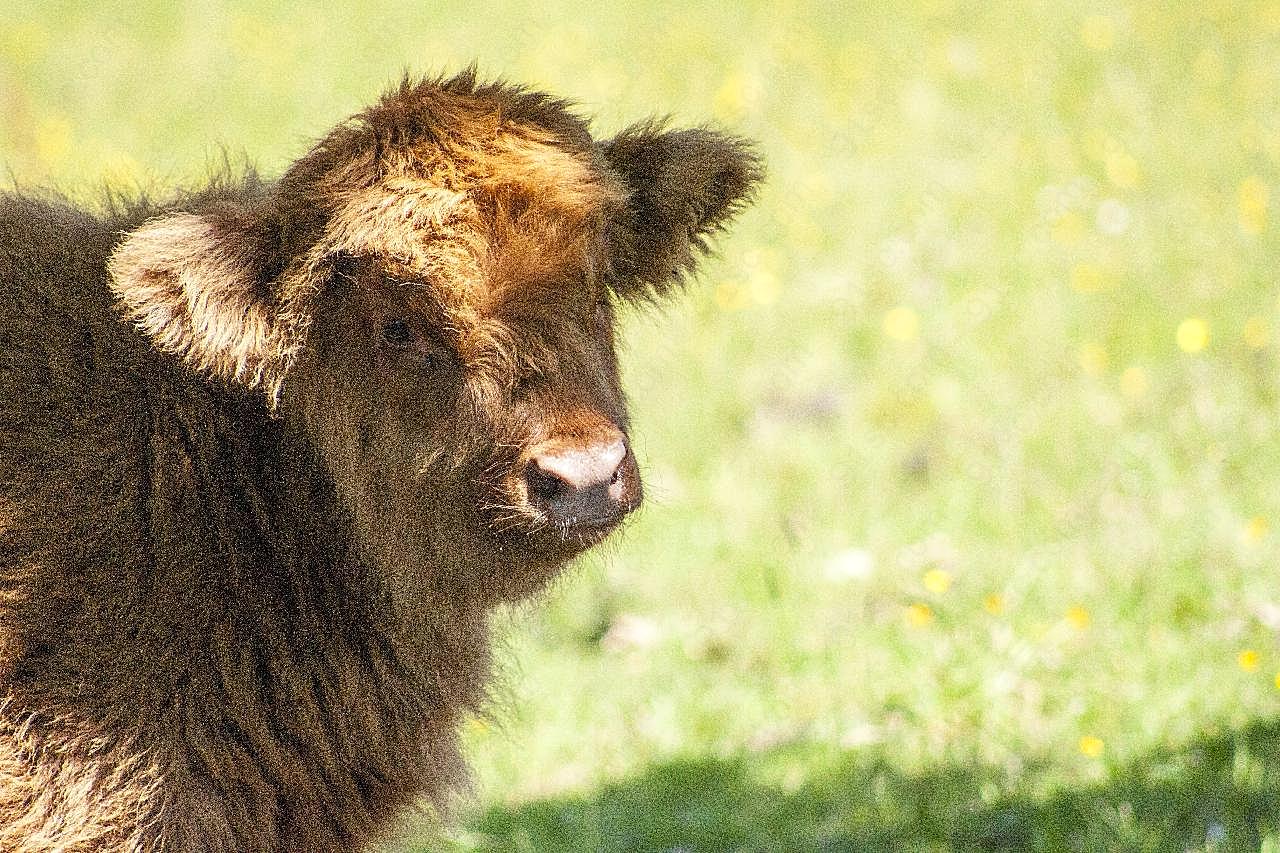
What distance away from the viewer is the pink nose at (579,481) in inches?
108

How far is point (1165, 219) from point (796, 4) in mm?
5374

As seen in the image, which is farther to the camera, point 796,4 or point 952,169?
point 796,4

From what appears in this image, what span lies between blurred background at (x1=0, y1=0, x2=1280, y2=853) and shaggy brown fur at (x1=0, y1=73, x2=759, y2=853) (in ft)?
1.80

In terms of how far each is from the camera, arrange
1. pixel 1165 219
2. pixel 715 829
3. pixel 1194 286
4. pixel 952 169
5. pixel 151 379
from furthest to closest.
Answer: pixel 952 169
pixel 1165 219
pixel 1194 286
pixel 715 829
pixel 151 379

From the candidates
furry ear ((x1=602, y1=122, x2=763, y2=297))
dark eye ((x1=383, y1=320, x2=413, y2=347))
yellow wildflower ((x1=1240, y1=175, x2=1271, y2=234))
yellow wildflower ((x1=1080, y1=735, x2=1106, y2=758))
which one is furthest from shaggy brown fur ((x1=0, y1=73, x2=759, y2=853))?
yellow wildflower ((x1=1240, y1=175, x2=1271, y2=234))

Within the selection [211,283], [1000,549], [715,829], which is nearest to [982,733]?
[715,829]

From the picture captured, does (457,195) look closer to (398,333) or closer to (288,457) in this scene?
(398,333)

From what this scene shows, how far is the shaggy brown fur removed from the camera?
2.83 metres

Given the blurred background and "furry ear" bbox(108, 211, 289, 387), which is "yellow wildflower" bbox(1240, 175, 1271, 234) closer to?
the blurred background

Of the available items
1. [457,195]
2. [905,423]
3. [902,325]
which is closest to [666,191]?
[457,195]

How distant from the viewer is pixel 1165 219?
28.5ft

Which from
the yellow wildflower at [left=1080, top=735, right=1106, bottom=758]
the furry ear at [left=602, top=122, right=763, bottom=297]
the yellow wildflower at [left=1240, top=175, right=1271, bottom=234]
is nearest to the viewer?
the furry ear at [left=602, top=122, right=763, bottom=297]

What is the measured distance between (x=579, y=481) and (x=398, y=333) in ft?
1.64

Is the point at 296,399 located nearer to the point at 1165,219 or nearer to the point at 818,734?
the point at 818,734
